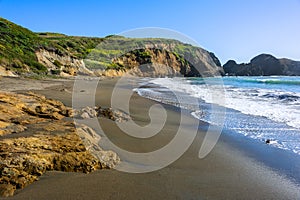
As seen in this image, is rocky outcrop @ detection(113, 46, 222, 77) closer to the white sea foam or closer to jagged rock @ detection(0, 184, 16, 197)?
the white sea foam

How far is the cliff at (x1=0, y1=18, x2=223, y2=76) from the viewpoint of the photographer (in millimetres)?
29047

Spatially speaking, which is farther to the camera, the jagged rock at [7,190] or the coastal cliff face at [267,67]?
the coastal cliff face at [267,67]

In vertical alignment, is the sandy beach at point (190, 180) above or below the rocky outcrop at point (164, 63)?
below

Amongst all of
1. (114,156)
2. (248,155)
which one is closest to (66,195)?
(114,156)

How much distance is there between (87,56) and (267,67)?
117 meters

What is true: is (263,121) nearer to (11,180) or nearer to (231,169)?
(231,169)

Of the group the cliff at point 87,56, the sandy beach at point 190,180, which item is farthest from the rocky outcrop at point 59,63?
the sandy beach at point 190,180

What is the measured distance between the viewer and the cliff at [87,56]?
2905 cm

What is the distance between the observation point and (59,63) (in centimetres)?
3672

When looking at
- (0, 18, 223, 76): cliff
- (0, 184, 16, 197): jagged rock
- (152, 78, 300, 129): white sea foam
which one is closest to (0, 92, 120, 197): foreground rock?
(0, 184, 16, 197): jagged rock

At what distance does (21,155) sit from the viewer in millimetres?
3508

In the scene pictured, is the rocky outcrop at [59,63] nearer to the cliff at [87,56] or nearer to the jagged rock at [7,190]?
the cliff at [87,56]

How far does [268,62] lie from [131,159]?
15519cm

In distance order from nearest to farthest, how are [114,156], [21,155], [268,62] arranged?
1. [21,155]
2. [114,156]
3. [268,62]
